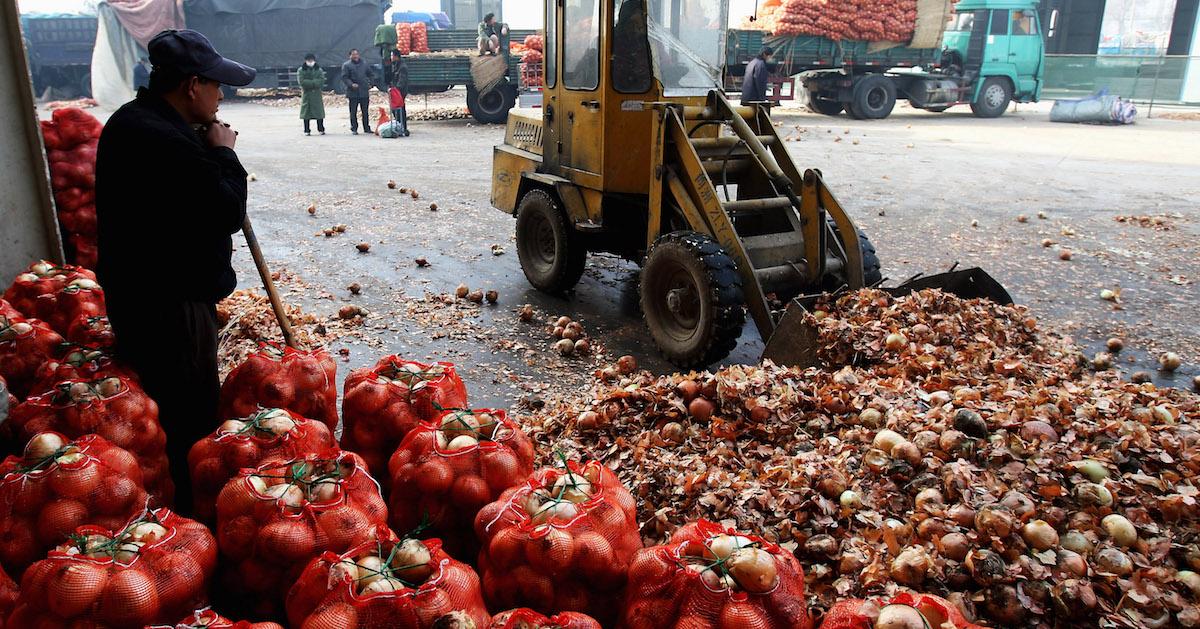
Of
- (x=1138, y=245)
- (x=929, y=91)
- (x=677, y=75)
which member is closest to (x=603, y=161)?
(x=677, y=75)

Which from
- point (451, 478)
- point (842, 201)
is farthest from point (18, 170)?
point (842, 201)

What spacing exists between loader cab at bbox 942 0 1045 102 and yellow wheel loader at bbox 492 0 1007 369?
68.8ft

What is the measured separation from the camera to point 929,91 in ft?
78.5

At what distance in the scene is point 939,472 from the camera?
3146 mm

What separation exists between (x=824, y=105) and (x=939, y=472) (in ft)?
76.8

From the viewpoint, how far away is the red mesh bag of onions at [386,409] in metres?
3.00

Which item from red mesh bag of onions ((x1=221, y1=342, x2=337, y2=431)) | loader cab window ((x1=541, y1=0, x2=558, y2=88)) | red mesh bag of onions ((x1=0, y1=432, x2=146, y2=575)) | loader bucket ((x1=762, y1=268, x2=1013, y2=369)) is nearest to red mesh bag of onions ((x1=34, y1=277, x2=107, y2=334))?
red mesh bag of onions ((x1=221, y1=342, x2=337, y2=431))

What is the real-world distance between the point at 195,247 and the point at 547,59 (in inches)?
180

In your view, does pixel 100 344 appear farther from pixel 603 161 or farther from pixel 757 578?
pixel 603 161

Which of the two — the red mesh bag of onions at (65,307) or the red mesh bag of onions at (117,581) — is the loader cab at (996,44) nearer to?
the red mesh bag of onions at (65,307)

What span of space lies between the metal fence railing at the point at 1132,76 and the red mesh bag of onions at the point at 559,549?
1235 inches

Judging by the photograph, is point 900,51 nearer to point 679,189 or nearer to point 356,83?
point 356,83

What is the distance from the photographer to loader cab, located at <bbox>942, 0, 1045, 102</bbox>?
23.8m

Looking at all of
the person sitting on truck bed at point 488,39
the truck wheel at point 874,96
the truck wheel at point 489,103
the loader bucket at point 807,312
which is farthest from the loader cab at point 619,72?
the truck wheel at point 874,96
